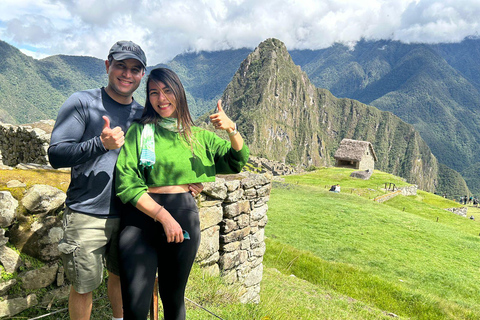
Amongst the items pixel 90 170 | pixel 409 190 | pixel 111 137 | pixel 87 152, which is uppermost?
pixel 111 137

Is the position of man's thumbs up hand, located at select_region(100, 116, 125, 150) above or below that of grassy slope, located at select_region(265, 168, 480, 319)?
above

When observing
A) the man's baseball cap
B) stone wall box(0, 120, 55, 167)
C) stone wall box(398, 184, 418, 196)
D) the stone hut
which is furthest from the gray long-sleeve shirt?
the stone hut

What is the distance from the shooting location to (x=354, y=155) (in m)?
47.1

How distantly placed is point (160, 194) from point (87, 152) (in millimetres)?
647

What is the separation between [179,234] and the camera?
7.64 ft

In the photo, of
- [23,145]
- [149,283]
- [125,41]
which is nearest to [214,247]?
[149,283]

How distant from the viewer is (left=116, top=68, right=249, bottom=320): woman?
231cm

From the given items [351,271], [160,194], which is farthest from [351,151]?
[160,194]

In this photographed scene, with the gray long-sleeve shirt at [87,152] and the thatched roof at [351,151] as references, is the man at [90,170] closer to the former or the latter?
the gray long-sleeve shirt at [87,152]

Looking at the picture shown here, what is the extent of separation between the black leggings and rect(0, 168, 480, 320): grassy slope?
1.28 metres

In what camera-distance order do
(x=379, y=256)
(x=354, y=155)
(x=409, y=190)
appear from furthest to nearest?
1. (x=354, y=155)
2. (x=409, y=190)
3. (x=379, y=256)

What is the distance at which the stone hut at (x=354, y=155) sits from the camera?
46.8 m

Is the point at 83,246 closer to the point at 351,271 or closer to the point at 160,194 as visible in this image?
the point at 160,194

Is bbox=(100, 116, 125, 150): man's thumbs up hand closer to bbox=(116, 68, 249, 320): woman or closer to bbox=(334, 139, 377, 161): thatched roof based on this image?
bbox=(116, 68, 249, 320): woman
